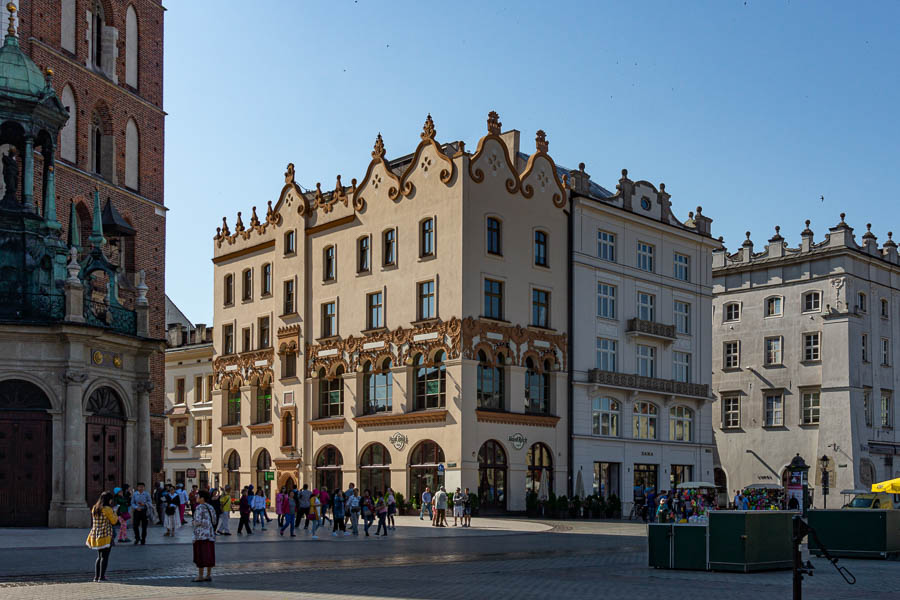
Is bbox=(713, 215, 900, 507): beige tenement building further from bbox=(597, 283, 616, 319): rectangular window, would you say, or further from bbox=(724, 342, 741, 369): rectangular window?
bbox=(597, 283, 616, 319): rectangular window

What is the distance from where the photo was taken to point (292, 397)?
200 feet

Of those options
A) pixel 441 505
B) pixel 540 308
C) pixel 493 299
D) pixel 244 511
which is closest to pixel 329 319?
pixel 493 299

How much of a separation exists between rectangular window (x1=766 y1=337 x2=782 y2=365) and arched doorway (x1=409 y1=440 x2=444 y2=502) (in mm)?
28397

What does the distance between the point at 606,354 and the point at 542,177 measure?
9637 mm

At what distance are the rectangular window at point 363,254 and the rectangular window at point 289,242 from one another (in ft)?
19.2

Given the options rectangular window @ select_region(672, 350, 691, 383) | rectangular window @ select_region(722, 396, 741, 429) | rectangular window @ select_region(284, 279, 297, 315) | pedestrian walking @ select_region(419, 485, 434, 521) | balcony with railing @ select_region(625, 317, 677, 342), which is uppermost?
rectangular window @ select_region(284, 279, 297, 315)

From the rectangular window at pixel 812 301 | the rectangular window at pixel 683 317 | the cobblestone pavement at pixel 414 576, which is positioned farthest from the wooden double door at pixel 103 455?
the rectangular window at pixel 812 301

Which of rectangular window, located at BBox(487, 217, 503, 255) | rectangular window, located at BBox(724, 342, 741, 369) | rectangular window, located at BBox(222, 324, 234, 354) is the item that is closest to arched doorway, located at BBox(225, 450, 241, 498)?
rectangular window, located at BBox(222, 324, 234, 354)

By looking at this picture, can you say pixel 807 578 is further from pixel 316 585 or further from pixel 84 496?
pixel 84 496

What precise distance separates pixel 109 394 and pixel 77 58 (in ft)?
68.9

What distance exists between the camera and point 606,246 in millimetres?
59344

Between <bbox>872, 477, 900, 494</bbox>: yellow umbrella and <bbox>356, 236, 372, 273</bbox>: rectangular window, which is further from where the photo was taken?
<bbox>356, 236, 372, 273</bbox>: rectangular window

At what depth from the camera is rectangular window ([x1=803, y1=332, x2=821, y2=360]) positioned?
70.2 m

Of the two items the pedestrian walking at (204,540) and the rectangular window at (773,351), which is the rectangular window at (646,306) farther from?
the pedestrian walking at (204,540)
